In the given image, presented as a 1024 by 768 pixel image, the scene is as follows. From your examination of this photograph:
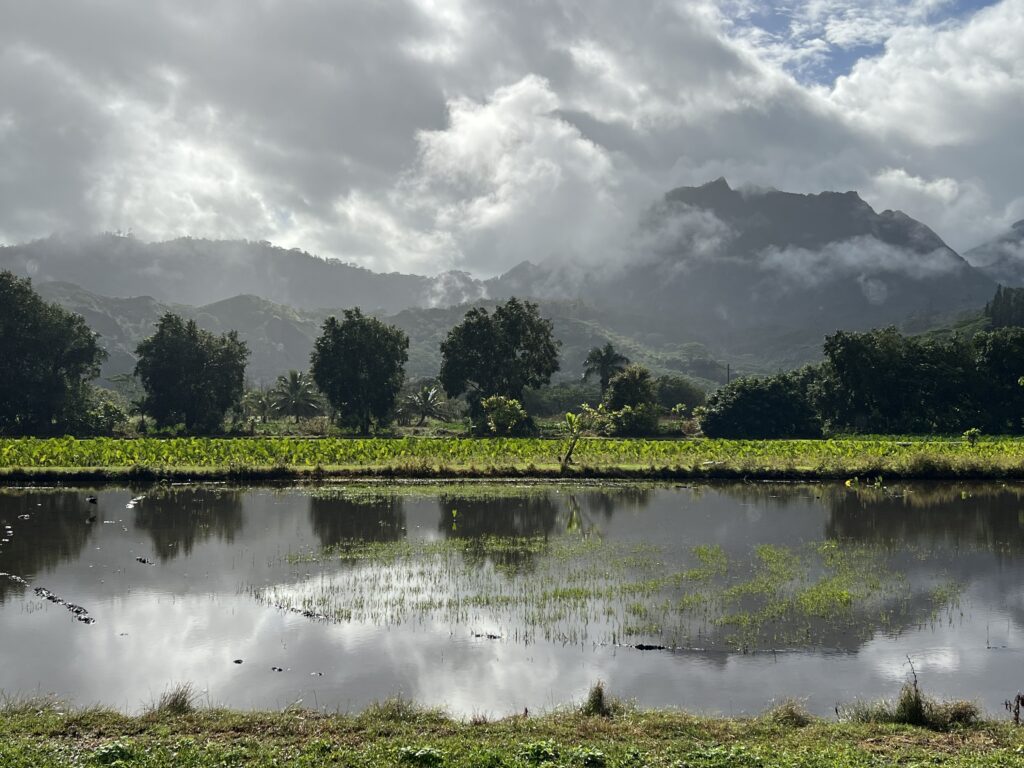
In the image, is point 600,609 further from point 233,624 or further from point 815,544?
point 815,544

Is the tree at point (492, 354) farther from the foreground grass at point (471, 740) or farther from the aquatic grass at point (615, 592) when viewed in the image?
the foreground grass at point (471, 740)

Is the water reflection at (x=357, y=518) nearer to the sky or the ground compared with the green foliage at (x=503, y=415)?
nearer to the ground

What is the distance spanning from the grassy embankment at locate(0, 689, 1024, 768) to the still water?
1543mm

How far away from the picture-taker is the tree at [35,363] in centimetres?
7738

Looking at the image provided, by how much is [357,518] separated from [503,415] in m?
44.2

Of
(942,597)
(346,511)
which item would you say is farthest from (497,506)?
(942,597)

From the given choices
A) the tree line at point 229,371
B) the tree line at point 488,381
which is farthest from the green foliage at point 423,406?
the tree line at point 488,381

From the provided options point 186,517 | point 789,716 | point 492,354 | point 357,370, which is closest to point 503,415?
point 492,354

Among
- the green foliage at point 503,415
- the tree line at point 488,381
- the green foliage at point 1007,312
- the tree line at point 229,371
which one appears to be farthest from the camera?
the green foliage at point 1007,312

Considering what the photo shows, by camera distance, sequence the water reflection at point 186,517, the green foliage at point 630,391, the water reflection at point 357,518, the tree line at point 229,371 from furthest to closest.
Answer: the green foliage at point 630,391, the tree line at point 229,371, the water reflection at point 357,518, the water reflection at point 186,517

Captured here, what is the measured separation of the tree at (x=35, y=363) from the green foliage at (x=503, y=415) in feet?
135

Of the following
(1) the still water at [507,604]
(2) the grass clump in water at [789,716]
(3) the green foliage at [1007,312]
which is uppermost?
(3) the green foliage at [1007,312]

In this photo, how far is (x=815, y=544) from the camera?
2809 cm

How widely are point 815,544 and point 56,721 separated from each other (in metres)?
23.5
